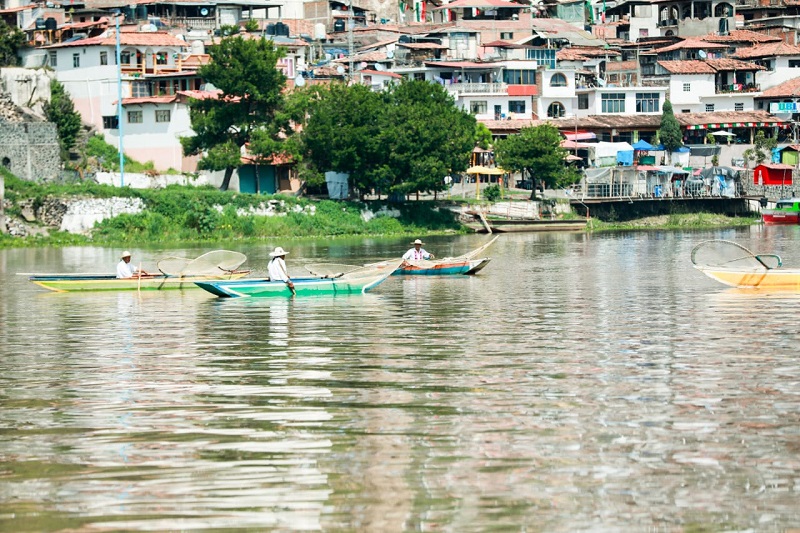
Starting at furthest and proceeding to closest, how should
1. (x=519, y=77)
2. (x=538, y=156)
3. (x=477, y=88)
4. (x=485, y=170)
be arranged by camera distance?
1. (x=519, y=77)
2. (x=477, y=88)
3. (x=485, y=170)
4. (x=538, y=156)

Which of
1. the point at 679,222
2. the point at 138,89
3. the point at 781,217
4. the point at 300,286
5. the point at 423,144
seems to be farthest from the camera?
the point at 781,217

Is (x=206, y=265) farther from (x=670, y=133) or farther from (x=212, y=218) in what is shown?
(x=670, y=133)

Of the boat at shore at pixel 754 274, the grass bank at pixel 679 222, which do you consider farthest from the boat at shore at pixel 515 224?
the boat at shore at pixel 754 274

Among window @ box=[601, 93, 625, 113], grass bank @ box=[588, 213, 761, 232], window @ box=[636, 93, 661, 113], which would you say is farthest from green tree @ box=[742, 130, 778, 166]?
grass bank @ box=[588, 213, 761, 232]

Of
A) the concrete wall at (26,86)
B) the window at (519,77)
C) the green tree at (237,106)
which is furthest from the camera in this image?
the window at (519,77)

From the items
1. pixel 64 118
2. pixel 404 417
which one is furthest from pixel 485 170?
pixel 404 417

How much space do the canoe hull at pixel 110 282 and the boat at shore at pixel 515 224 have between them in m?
30.8

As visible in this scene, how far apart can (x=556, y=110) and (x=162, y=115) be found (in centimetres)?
2487

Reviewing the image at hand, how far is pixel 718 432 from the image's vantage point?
14.9 meters

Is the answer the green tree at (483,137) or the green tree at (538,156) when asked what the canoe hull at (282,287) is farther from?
the green tree at (483,137)

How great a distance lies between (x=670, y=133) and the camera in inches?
3083

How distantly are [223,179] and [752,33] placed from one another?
43731 millimetres

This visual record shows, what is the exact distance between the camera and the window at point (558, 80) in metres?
81.7

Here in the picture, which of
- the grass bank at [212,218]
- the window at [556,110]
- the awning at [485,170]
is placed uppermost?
the window at [556,110]
